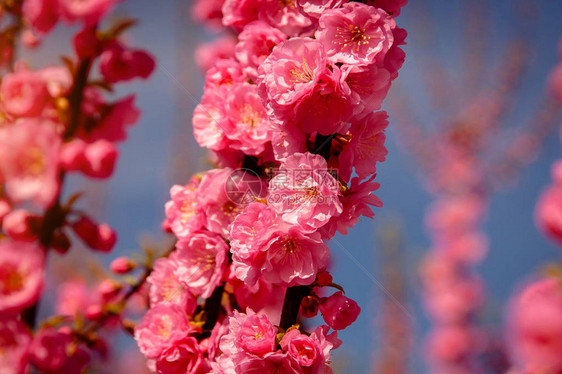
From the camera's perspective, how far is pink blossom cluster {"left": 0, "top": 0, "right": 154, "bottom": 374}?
→ 1.22m

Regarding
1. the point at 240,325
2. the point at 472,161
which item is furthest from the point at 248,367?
the point at 472,161

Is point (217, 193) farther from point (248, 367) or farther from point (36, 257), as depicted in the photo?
point (36, 257)

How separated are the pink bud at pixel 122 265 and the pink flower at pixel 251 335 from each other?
1.89 ft

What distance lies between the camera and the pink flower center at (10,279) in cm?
120

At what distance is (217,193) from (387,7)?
2.06 ft

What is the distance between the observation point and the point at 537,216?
115cm

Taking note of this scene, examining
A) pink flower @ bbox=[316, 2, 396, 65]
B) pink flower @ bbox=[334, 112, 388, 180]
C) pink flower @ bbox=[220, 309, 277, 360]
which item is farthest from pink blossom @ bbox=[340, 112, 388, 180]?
pink flower @ bbox=[220, 309, 277, 360]

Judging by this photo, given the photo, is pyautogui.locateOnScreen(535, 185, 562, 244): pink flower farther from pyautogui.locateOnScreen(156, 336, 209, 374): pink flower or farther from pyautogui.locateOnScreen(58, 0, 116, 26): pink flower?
pyautogui.locateOnScreen(58, 0, 116, 26): pink flower

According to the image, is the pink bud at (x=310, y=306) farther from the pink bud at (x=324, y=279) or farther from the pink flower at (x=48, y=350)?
the pink flower at (x=48, y=350)

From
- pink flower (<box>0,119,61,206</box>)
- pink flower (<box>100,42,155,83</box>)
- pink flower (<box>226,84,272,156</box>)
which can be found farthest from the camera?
pink flower (<box>100,42,155,83</box>)

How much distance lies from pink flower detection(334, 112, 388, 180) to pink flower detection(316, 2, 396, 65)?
141 millimetres

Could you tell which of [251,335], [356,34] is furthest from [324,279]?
[356,34]

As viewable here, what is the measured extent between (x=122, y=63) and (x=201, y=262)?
68 centimetres

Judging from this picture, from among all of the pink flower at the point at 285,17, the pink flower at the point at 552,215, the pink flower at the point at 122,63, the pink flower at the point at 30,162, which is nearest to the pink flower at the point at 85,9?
the pink flower at the point at 122,63
